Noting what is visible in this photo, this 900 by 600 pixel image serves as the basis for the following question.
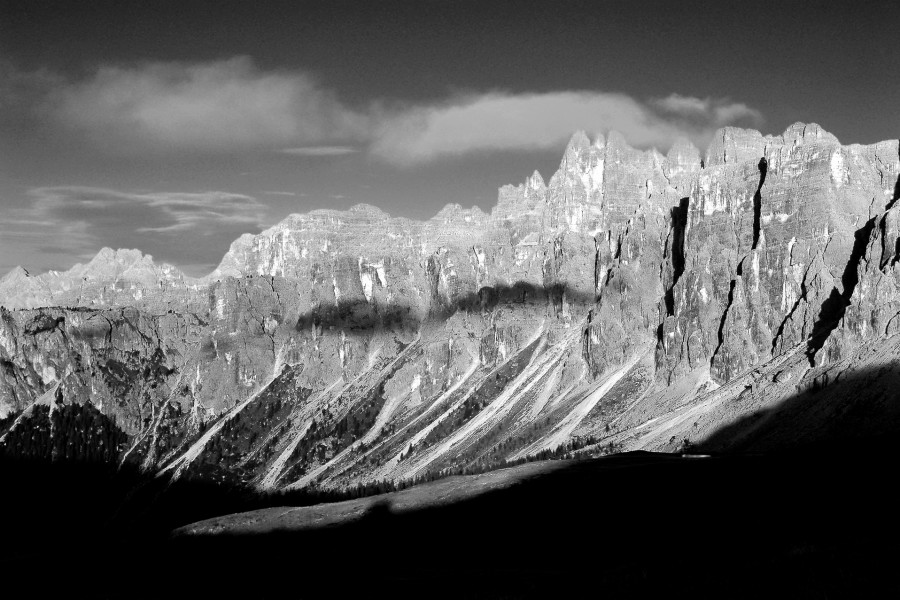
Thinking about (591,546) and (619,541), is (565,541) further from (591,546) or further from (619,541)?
(619,541)

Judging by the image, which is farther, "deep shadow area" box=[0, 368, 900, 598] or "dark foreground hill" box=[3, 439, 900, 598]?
"dark foreground hill" box=[3, 439, 900, 598]

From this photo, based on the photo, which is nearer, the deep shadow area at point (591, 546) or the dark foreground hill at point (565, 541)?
the deep shadow area at point (591, 546)

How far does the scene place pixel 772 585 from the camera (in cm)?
5088

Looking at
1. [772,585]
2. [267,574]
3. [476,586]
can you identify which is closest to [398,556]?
[267,574]

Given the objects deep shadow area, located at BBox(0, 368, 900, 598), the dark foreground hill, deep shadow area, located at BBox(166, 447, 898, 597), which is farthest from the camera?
the dark foreground hill

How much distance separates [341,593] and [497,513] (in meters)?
75.4

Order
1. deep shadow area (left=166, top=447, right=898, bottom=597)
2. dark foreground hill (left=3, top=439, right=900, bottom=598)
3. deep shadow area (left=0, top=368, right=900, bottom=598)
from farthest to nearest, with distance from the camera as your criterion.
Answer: dark foreground hill (left=3, top=439, right=900, bottom=598), deep shadow area (left=0, top=368, right=900, bottom=598), deep shadow area (left=166, top=447, right=898, bottom=597)

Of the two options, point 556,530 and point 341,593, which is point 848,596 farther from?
point 556,530

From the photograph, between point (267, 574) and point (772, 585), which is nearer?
point (772, 585)

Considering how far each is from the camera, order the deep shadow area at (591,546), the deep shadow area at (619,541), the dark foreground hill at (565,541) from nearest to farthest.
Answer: the deep shadow area at (619,541)
the deep shadow area at (591,546)
the dark foreground hill at (565,541)

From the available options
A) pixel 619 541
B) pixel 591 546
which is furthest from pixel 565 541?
pixel 619 541

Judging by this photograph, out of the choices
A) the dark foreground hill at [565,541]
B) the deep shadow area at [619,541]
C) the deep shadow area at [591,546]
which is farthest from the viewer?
the dark foreground hill at [565,541]

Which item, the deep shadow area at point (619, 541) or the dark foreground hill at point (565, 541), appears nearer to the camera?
the deep shadow area at point (619, 541)

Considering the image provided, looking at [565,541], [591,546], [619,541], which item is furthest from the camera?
[565,541]
